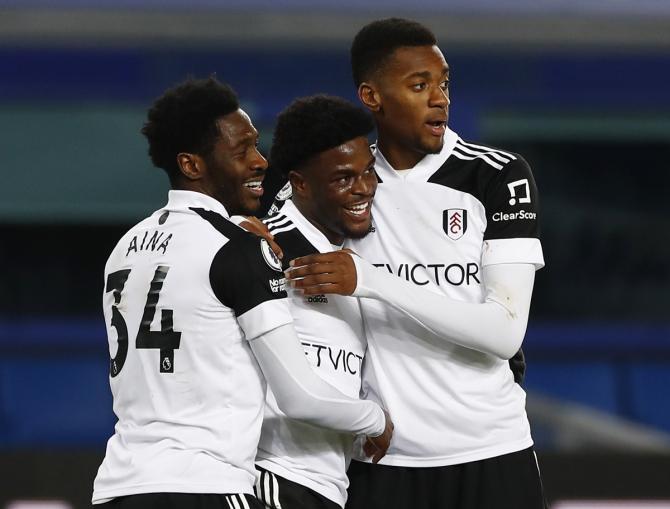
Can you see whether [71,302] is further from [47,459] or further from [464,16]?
[47,459]

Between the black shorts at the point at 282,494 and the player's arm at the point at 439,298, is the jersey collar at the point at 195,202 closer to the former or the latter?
the player's arm at the point at 439,298

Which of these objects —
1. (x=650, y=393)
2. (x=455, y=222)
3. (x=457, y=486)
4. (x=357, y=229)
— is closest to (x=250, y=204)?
(x=357, y=229)

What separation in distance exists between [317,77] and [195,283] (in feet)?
21.6

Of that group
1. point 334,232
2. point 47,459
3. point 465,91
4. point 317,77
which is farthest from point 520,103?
point 334,232

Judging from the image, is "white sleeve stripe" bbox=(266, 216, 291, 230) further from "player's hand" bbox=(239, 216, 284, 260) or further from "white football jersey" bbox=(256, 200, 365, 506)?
"player's hand" bbox=(239, 216, 284, 260)

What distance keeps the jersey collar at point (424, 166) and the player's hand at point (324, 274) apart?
1.14 feet

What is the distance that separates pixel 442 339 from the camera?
3.05 metres

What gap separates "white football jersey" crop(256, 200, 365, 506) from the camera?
2900 millimetres

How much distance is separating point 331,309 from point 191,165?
1.62ft

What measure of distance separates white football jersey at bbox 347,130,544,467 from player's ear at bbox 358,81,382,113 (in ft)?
0.80

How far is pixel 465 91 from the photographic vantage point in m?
9.02

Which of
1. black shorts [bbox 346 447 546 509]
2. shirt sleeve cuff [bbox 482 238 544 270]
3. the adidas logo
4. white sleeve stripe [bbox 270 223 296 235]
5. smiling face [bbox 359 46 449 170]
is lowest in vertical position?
black shorts [bbox 346 447 546 509]

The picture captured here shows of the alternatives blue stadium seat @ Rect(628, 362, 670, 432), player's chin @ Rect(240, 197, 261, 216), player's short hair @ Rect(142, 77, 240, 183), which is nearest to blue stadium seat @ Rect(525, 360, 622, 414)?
blue stadium seat @ Rect(628, 362, 670, 432)

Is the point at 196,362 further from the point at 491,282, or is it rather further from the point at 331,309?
the point at 491,282
